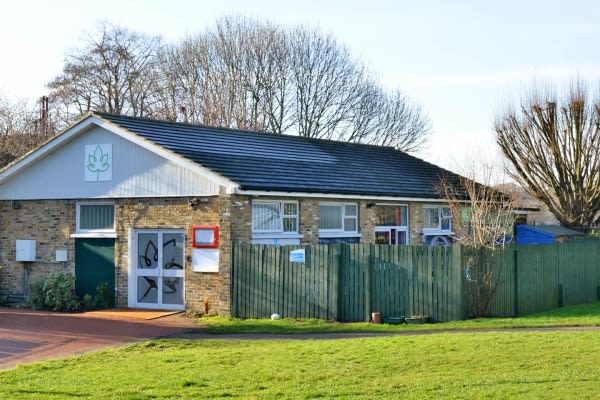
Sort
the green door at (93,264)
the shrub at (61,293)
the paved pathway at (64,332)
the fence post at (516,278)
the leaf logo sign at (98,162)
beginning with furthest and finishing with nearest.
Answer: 1. the green door at (93,264)
2. the leaf logo sign at (98,162)
3. the shrub at (61,293)
4. the fence post at (516,278)
5. the paved pathway at (64,332)

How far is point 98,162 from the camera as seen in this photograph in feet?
74.6

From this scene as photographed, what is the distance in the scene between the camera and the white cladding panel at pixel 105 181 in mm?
21359

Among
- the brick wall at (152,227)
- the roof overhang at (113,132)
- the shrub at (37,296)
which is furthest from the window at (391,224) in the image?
the shrub at (37,296)

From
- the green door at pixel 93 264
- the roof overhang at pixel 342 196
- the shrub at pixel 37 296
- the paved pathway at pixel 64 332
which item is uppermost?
the roof overhang at pixel 342 196

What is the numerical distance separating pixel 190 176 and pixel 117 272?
3441mm

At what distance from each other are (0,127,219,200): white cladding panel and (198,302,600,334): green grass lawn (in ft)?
11.0

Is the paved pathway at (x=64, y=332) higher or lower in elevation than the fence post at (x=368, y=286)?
lower

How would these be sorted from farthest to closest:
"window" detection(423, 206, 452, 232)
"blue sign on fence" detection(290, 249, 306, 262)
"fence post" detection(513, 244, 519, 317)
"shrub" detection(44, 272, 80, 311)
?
1. "window" detection(423, 206, 452, 232)
2. "shrub" detection(44, 272, 80, 311)
3. "fence post" detection(513, 244, 519, 317)
4. "blue sign on fence" detection(290, 249, 306, 262)

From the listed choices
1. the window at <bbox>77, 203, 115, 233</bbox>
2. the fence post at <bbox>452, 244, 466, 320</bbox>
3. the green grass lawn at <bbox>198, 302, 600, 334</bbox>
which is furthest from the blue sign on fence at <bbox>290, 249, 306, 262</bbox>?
the window at <bbox>77, 203, 115, 233</bbox>

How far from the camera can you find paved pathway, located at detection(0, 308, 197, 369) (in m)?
16.0

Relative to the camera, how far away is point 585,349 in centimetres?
1377

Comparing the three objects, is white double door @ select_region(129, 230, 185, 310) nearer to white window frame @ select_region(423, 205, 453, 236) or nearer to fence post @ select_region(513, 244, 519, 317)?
fence post @ select_region(513, 244, 519, 317)

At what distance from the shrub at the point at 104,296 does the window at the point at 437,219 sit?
34.0 ft

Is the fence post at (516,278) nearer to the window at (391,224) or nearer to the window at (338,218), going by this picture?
the window at (338,218)
